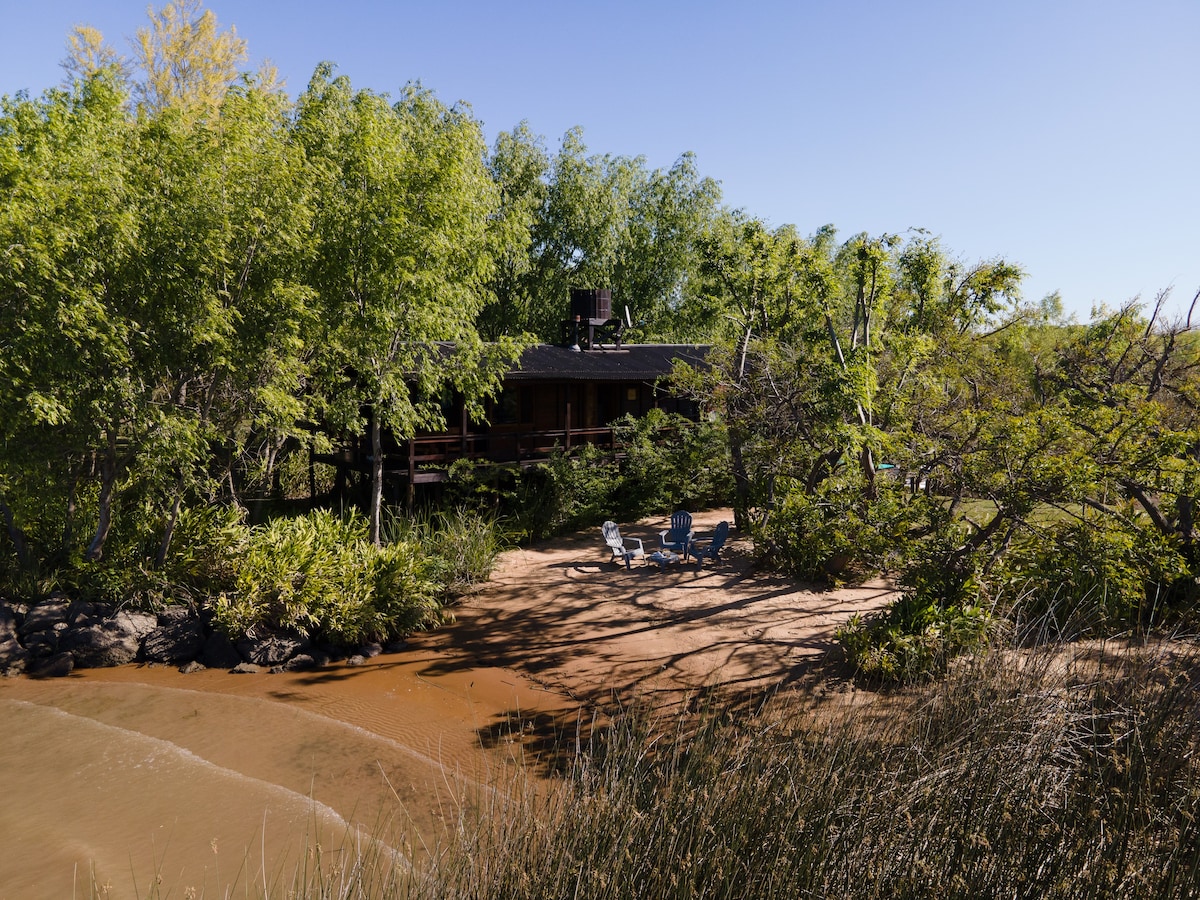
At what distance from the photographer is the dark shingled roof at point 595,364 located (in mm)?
19703

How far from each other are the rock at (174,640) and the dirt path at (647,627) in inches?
132

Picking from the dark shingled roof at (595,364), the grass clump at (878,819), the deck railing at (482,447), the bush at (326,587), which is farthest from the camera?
the dark shingled roof at (595,364)

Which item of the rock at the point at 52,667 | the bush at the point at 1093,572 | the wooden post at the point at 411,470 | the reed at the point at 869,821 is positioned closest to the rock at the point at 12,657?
the rock at the point at 52,667

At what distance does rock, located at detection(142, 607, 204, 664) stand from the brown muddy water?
0.28 meters

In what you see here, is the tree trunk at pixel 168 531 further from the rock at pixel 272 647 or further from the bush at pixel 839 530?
the bush at pixel 839 530

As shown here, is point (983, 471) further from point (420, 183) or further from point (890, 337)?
point (420, 183)

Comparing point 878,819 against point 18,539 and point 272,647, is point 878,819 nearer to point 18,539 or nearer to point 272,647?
point 272,647

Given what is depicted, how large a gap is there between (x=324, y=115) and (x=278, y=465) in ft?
24.4

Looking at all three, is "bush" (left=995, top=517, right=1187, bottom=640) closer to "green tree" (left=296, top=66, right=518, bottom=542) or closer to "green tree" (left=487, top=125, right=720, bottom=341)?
"green tree" (left=296, top=66, right=518, bottom=542)

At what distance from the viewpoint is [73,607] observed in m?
12.1

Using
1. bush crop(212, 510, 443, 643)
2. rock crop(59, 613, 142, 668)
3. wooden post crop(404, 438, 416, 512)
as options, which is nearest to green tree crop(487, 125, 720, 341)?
wooden post crop(404, 438, 416, 512)

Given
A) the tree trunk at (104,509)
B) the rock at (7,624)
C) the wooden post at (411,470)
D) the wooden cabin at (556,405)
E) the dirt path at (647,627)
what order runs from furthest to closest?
the wooden cabin at (556,405)
the wooden post at (411,470)
the tree trunk at (104,509)
the rock at (7,624)
the dirt path at (647,627)

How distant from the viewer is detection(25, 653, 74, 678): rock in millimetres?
11352

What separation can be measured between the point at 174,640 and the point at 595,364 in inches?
499
